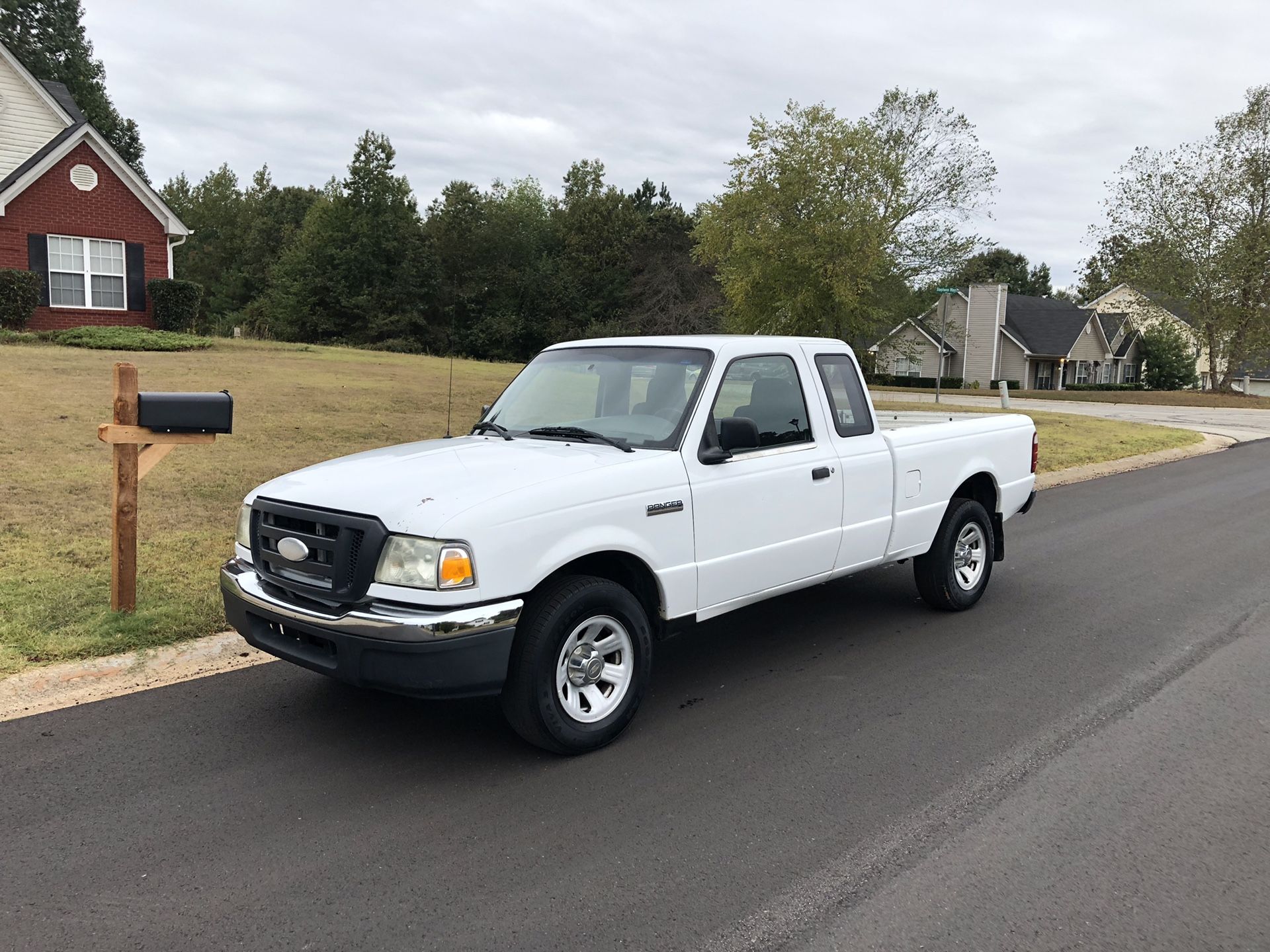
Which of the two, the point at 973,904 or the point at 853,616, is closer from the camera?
the point at 973,904

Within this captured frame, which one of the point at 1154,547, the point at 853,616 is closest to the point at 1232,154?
the point at 1154,547

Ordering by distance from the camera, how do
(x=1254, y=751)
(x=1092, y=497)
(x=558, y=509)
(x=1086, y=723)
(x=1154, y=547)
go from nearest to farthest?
(x=558, y=509)
(x=1254, y=751)
(x=1086, y=723)
(x=1154, y=547)
(x=1092, y=497)

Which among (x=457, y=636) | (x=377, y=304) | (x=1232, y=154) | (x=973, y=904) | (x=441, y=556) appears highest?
(x=1232, y=154)

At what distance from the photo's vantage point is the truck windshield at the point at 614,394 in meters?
4.98

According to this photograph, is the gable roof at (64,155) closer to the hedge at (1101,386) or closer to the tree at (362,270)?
the tree at (362,270)

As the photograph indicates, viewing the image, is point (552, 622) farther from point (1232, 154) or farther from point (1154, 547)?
point (1232, 154)

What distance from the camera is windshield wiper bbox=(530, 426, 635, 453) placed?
4758 millimetres

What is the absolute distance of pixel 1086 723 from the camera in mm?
4711

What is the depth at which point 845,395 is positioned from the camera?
5922mm

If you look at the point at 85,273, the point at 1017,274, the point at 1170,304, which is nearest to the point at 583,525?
the point at 85,273

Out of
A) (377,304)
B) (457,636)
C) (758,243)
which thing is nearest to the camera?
(457,636)

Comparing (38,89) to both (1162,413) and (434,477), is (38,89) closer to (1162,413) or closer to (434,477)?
(434,477)

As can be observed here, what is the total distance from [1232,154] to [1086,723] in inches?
1910

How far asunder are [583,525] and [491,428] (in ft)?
4.87
